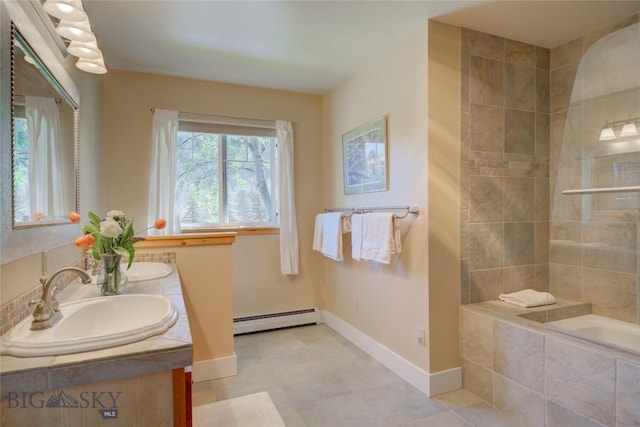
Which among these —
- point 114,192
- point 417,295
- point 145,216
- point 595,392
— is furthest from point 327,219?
point 595,392

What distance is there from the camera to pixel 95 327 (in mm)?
1285

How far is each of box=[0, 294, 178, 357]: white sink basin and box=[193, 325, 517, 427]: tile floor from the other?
1.02 meters

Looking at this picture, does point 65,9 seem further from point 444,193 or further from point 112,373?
point 444,193

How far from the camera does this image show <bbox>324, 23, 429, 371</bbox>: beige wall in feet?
7.16

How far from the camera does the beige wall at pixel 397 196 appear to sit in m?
2.18

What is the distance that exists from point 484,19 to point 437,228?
133 centimetres

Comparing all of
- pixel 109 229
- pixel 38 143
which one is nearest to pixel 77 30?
pixel 38 143

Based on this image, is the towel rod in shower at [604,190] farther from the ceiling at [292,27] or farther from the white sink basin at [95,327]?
the white sink basin at [95,327]

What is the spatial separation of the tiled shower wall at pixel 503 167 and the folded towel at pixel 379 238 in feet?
1.47

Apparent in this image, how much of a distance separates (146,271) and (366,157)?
1.79 m

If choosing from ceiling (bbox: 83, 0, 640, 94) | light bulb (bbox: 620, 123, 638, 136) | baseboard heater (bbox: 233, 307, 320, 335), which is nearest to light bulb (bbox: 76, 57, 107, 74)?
ceiling (bbox: 83, 0, 640, 94)

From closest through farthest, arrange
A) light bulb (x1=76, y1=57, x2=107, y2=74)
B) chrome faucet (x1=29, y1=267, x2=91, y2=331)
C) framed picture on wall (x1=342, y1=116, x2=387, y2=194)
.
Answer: chrome faucet (x1=29, y1=267, x2=91, y2=331) → light bulb (x1=76, y1=57, x2=107, y2=74) → framed picture on wall (x1=342, y1=116, x2=387, y2=194)

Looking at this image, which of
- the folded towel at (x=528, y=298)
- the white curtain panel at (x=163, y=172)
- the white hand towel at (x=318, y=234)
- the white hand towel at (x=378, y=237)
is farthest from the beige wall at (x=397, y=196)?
the white curtain panel at (x=163, y=172)

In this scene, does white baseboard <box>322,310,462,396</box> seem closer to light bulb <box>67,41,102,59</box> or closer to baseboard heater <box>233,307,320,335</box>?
baseboard heater <box>233,307,320,335</box>
